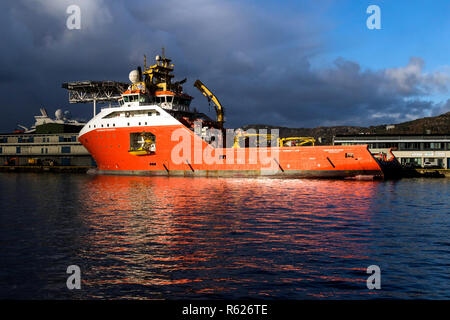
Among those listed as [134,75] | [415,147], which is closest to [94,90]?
[134,75]

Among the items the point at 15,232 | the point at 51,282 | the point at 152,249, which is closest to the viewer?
the point at 51,282

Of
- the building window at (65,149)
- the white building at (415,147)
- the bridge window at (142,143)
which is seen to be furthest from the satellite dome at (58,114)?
the white building at (415,147)

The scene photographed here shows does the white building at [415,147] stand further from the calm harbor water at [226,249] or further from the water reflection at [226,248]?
the water reflection at [226,248]

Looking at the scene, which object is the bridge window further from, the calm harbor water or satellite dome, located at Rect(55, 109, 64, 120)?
satellite dome, located at Rect(55, 109, 64, 120)

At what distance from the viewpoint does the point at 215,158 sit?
48531 millimetres

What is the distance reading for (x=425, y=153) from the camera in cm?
7462

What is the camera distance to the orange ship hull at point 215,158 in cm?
4369

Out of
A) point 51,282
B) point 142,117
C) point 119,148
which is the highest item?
point 142,117

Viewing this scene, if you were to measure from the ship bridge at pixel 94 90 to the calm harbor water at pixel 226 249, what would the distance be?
44597 millimetres

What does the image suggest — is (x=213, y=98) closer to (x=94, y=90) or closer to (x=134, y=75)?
(x=134, y=75)

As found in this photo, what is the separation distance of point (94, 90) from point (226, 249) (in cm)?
6345

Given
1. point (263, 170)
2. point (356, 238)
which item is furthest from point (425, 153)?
point (356, 238)
